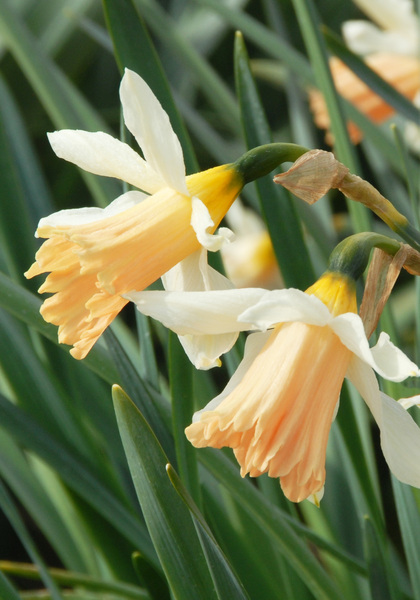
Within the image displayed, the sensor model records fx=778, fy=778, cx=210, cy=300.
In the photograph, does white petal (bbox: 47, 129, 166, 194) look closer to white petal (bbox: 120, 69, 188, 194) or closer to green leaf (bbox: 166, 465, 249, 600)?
white petal (bbox: 120, 69, 188, 194)

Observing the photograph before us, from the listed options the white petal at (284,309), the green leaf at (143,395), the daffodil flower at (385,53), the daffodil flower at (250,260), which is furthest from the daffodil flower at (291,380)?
the daffodil flower at (250,260)

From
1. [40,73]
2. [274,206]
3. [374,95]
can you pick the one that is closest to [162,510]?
[274,206]

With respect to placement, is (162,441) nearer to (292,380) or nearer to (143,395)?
(143,395)

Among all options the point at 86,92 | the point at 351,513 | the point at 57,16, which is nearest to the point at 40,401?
the point at 351,513

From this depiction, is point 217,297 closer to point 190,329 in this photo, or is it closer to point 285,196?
point 190,329

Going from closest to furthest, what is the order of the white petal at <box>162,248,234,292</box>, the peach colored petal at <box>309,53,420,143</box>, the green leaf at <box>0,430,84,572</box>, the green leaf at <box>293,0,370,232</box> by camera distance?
the white petal at <box>162,248,234,292</box>
the green leaf at <box>293,0,370,232</box>
the green leaf at <box>0,430,84,572</box>
the peach colored petal at <box>309,53,420,143</box>

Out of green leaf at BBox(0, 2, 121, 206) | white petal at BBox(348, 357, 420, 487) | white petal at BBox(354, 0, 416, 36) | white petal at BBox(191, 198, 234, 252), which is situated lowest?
white petal at BBox(348, 357, 420, 487)

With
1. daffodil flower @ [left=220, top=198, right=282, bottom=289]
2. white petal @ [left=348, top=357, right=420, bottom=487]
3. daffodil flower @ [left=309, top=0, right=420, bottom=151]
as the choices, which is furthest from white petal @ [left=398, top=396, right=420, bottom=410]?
daffodil flower @ [left=220, top=198, right=282, bottom=289]
